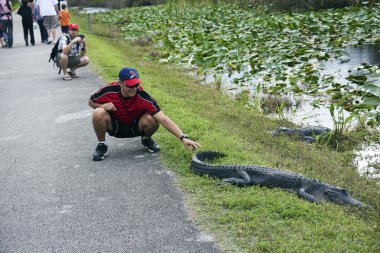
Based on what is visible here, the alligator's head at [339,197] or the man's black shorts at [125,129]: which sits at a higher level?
the man's black shorts at [125,129]

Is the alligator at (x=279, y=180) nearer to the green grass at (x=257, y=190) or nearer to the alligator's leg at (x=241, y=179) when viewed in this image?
the alligator's leg at (x=241, y=179)

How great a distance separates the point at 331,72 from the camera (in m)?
10.9

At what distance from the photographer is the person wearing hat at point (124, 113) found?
5.78 m

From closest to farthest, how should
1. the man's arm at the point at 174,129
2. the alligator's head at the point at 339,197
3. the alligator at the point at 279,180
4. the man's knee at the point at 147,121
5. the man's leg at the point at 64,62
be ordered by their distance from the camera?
the alligator's head at the point at 339,197, the alligator at the point at 279,180, the man's arm at the point at 174,129, the man's knee at the point at 147,121, the man's leg at the point at 64,62

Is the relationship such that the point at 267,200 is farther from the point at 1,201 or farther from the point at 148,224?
the point at 1,201

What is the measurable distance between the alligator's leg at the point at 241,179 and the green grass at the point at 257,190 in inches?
2.9

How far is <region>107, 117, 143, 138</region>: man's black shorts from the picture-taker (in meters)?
6.03

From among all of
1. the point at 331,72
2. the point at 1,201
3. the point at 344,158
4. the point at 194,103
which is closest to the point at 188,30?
the point at 331,72

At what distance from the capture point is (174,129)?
5.64 meters

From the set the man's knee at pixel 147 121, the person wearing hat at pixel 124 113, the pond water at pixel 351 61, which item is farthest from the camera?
the pond water at pixel 351 61

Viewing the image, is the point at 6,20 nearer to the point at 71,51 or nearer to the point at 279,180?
the point at 71,51

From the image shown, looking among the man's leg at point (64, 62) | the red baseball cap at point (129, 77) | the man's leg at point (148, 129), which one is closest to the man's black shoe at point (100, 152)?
the man's leg at point (148, 129)

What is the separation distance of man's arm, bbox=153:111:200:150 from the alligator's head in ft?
4.60

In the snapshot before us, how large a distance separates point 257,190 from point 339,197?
2.41 ft
